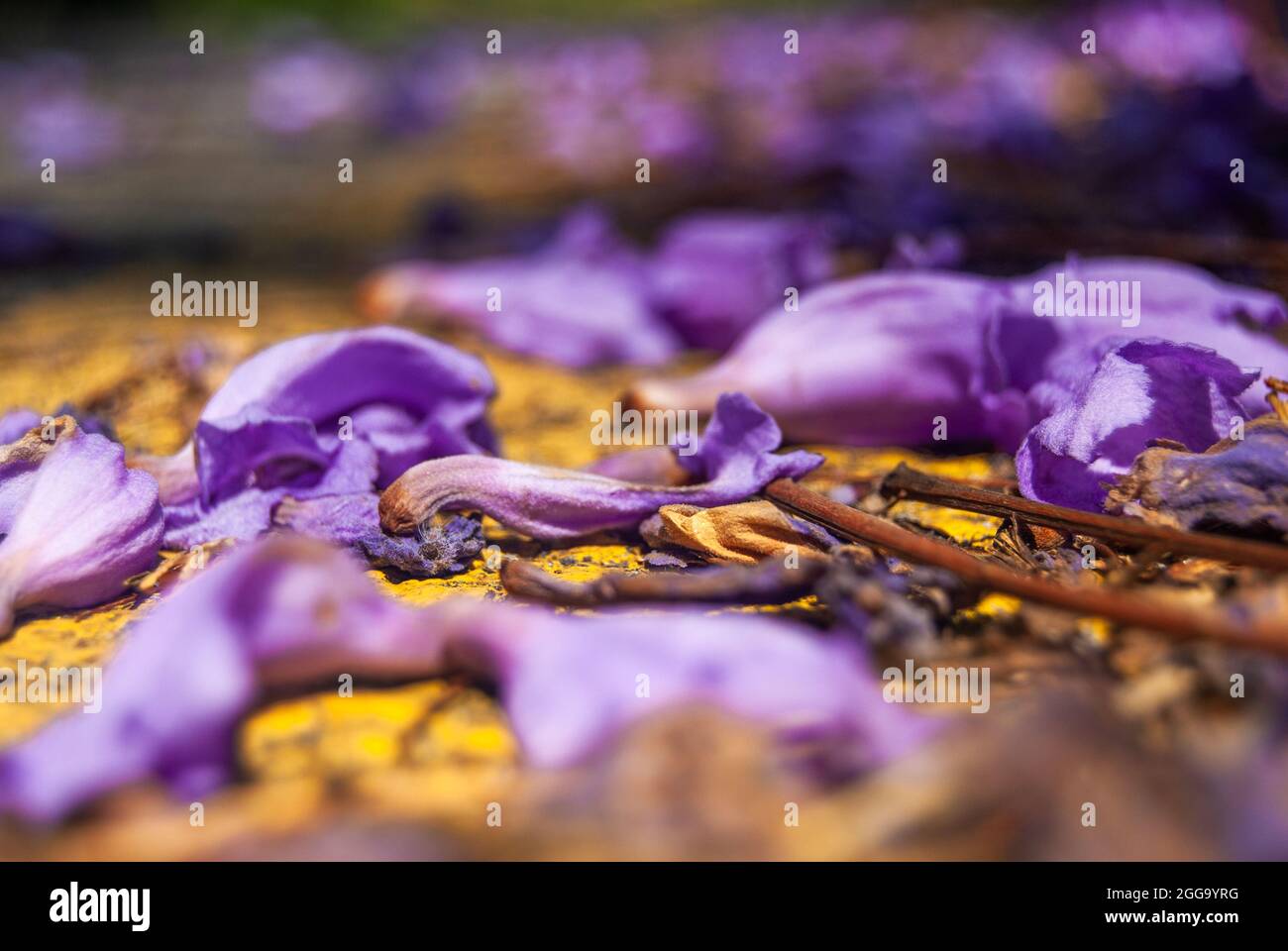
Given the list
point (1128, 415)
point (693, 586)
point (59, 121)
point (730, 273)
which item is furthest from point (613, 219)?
point (59, 121)

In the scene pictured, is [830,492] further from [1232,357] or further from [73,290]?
[73,290]

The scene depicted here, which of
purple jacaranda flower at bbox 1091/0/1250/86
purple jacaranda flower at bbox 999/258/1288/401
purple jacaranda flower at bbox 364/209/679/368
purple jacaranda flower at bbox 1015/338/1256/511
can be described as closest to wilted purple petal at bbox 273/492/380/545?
Result: purple jacaranda flower at bbox 1015/338/1256/511

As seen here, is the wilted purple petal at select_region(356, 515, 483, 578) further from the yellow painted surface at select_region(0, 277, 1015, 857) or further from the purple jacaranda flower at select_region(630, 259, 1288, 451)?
the purple jacaranda flower at select_region(630, 259, 1288, 451)

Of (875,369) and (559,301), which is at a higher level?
(559,301)

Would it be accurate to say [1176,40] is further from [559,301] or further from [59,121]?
[59,121]

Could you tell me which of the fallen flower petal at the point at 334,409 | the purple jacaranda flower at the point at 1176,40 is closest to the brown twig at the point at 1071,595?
the fallen flower petal at the point at 334,409

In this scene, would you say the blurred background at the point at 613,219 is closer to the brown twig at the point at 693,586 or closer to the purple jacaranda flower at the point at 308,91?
the purple jacaranda flower at the point at 308,91

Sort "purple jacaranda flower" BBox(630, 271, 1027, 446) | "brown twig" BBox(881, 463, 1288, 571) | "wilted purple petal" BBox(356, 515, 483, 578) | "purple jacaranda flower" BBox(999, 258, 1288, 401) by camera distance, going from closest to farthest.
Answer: "brown twig" BBox(881, 463, 1288, 571) → "wilted purple petal" BBox(356, 515, 483, 578) → "purple jacaranda flower" BBox(999, 258, 1288, 401) → "purple jacaranda flower" BBox(630, 271, 1027, 446)
